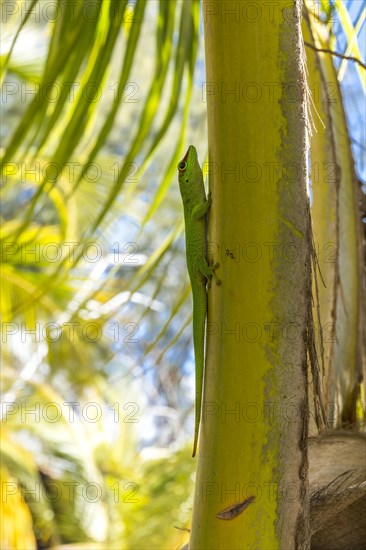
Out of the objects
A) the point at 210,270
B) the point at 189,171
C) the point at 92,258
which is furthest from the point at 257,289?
the point at 92,258

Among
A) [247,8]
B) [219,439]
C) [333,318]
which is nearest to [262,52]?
[247,8]

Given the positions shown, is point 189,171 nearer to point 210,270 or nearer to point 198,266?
point 198,266

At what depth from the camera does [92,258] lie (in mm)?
6871

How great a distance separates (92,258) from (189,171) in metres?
4.84

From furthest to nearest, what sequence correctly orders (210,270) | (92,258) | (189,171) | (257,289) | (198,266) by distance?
(92,258) → (189,171) → (198,266) → (210,270) → (257,289)

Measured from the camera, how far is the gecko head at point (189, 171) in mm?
2088

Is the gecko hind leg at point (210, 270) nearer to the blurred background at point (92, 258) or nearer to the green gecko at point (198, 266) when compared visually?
the green gecko at point (198, 266)

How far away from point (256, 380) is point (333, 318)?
683 millimetres

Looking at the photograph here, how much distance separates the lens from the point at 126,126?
1320 cm

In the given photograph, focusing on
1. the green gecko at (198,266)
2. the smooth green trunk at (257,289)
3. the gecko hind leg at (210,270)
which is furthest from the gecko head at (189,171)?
the smooth green trunk at (257,289)

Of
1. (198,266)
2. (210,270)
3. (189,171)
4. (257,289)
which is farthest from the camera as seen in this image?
(189,171)

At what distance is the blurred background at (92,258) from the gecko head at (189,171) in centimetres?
6

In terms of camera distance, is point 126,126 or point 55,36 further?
point 126,126

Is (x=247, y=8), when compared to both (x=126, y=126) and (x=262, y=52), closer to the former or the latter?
(x=262, y=52)
